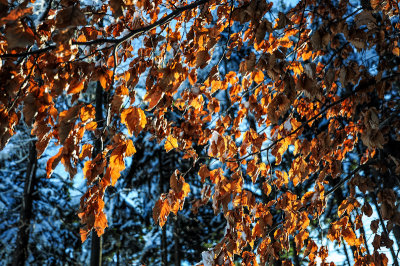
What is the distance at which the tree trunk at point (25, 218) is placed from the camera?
7758 millimetres

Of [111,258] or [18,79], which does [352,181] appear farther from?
[111,258]

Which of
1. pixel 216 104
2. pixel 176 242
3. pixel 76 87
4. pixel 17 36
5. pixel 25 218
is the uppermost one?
pixel 25 218

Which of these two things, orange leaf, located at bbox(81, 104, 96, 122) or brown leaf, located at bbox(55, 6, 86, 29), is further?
orange leaf, located at bbox(81, 104, 96, 122)

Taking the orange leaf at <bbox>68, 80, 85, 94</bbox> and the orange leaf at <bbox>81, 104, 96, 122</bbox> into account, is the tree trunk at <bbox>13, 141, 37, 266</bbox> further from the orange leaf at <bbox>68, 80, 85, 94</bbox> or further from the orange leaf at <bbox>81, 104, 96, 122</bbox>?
the orange leaf at <bbox>68, 80, 85, 94</bbox>

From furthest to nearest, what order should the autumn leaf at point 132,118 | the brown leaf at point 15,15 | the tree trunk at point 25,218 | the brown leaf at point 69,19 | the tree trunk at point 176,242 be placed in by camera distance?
1. the tree trunk at point 176,242
2. the tree trunk at point 25,218
3. the autumn leaf at point 132,118
4. the brown leaf at point 69,19
5. the brown leaf at point 15,15

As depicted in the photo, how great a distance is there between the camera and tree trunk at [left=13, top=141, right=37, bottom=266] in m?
7.76

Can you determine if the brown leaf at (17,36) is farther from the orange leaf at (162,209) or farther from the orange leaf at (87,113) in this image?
the orange leaf at (162,209)

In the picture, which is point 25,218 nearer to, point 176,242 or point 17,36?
point 176,242

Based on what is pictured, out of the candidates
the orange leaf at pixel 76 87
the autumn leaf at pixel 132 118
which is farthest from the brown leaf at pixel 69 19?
the autumn leaf at pixel 132 118

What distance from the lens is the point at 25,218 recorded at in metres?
8.27

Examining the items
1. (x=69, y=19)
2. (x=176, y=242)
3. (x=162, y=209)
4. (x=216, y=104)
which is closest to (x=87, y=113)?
(x=69, y=19)

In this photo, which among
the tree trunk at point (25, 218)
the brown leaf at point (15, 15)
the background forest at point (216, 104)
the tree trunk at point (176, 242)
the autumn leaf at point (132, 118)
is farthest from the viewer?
the tree trunk at point (176, 242)

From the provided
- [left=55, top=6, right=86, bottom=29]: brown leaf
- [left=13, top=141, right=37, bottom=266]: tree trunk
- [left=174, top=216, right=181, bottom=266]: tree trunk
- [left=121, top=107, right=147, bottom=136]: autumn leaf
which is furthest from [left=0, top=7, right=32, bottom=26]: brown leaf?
[left=174, top=216, right=181, bottom=266]: tree trunk

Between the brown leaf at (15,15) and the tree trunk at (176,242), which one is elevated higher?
the tree trunk at (176,242)
